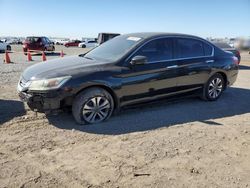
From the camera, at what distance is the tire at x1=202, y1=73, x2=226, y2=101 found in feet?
23.3

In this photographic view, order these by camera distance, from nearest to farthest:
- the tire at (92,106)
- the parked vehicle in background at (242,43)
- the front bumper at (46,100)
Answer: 1. the front bumper at (46,100)
2. the tire at (92,106)
3. the parked vehicle in background at (242,43)

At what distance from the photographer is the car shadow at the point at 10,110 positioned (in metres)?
5.67

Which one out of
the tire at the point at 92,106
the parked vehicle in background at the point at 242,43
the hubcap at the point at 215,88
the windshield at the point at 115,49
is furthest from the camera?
the parked vehicle in background at the point at 242,43

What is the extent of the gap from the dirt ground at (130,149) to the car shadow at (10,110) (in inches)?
0.7

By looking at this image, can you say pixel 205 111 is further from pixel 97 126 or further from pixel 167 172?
pixel 167 172

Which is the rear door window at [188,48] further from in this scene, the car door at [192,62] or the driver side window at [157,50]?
the driver side window at [157,50]

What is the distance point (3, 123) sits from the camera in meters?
5.32

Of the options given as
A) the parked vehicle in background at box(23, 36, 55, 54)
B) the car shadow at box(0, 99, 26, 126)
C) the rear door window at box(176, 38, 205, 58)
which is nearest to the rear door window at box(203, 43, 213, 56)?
the rear door window at box(176, 38, 205, 58)

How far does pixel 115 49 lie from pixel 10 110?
2.49m

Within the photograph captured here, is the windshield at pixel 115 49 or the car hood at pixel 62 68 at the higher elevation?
the windshield at pixel 115 49

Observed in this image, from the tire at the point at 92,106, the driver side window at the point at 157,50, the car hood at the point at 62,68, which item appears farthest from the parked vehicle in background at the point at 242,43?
the tire at the point at 92,106

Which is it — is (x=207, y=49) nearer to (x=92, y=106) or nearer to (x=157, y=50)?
(x=157, y=50)

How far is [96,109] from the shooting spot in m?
5.35

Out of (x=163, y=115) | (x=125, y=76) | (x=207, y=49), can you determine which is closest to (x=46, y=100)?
(x=125, y=76)
